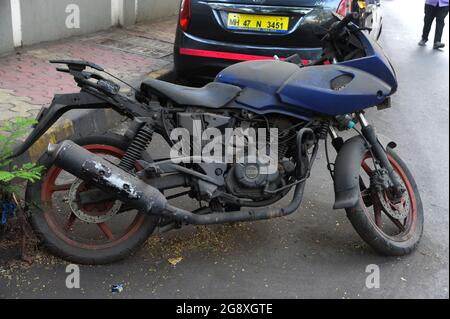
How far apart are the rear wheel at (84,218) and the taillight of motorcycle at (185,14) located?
233cm

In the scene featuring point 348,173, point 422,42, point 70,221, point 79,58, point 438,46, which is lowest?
point 422,42

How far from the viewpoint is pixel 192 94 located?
2.80 m

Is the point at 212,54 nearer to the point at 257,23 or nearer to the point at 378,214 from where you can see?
the point at 257,23

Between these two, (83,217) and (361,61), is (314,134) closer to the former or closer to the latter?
(361,61)

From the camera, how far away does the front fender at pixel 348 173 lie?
2971 mm

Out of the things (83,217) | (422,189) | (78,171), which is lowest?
(422,189)

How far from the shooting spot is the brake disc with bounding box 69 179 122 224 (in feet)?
9.23

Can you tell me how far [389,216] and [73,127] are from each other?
8.26ft

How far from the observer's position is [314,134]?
3014mm

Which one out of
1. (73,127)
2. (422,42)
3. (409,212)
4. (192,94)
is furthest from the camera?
(422,42)

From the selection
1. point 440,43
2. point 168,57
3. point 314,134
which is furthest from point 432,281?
point 440,43

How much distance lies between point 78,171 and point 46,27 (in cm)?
430

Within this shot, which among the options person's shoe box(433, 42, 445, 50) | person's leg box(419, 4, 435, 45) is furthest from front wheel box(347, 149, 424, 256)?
person's leg box(419, 4, 435, 45)

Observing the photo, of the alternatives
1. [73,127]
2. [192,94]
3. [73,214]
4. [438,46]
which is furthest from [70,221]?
[438,46]
